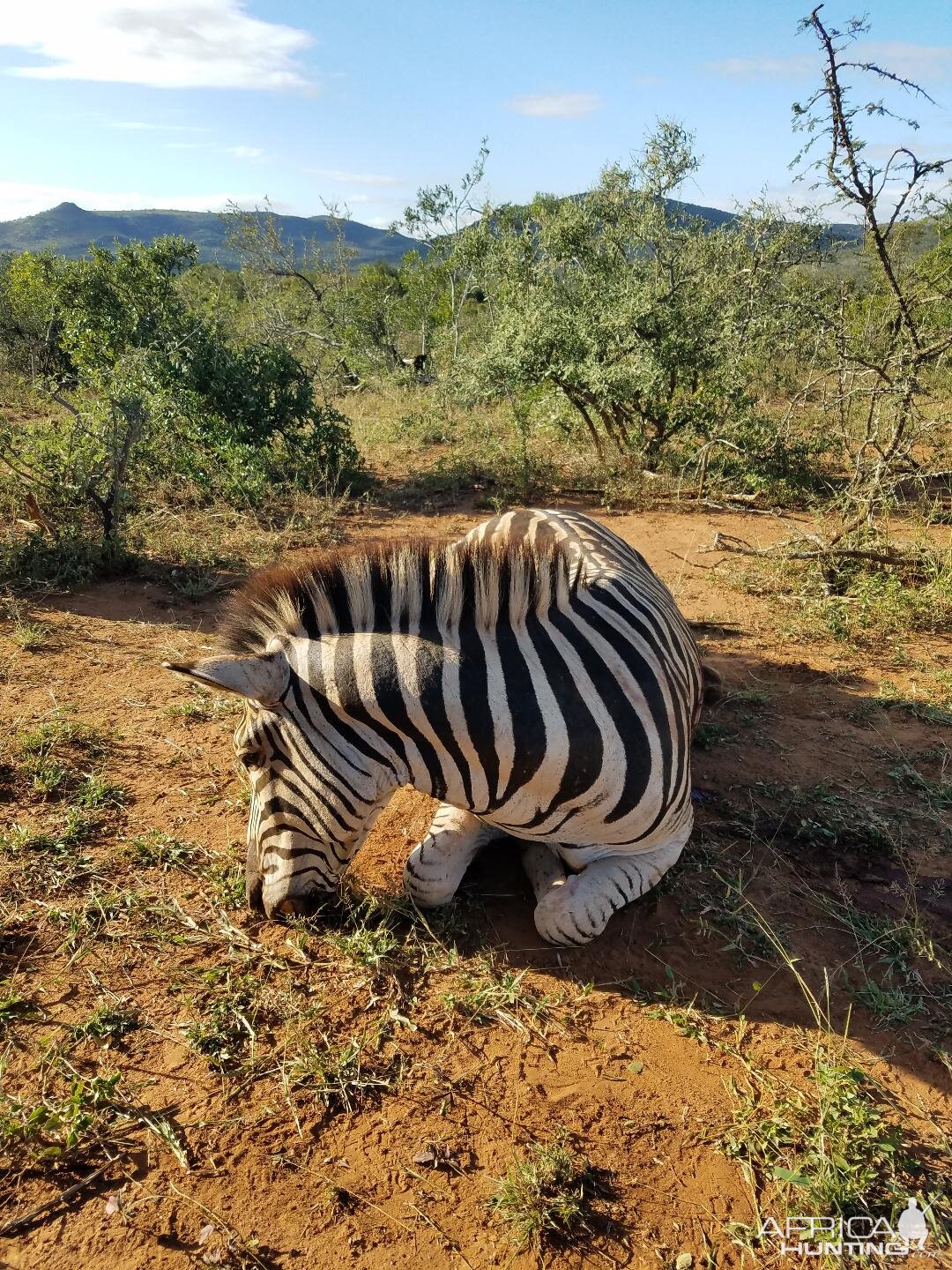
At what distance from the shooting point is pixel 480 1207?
198cm

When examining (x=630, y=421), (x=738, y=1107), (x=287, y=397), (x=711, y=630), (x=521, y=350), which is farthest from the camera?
(x=630, y=421)

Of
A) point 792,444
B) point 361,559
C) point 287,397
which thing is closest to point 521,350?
point 287,397

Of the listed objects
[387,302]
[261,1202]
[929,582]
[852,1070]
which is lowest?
[261,1202]

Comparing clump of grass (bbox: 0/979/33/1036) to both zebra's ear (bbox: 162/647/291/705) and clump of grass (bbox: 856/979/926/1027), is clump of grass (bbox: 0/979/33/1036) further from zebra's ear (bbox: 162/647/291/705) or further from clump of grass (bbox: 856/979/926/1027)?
clump of grass (bbox: 856/979/926/1027)

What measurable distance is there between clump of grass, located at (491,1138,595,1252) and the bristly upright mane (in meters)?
1.65

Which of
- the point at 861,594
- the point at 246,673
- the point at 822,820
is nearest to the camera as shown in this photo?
the point at 246,673

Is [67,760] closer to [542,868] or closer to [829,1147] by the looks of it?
[542,868]

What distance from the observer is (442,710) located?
235 centimetres

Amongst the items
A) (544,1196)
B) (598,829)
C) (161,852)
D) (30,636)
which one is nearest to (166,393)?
(30,636)

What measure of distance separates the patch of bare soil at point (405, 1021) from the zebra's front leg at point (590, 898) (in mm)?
139

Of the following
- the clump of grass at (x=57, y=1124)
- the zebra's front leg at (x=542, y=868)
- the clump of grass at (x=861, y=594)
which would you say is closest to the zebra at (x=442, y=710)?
the zebra's front leg at (x=542, y=868)

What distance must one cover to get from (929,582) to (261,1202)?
6417 mm

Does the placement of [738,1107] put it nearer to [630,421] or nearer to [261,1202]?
[261,1202]

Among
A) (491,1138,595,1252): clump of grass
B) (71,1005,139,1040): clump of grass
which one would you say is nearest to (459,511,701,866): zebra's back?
(491,1138,595,1252): clump of grass
